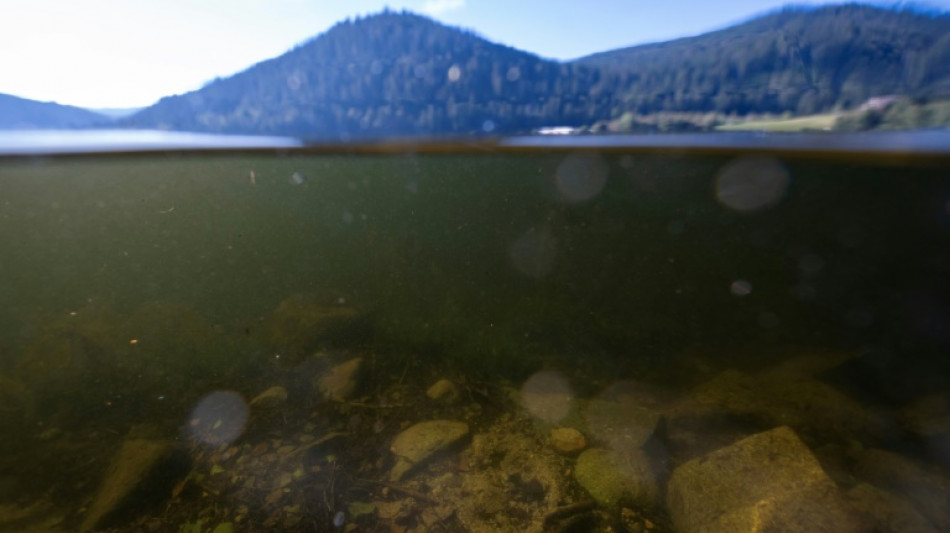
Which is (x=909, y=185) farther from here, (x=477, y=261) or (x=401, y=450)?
(x=401, y=450)

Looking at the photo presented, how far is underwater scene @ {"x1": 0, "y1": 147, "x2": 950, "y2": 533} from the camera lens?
3.49m

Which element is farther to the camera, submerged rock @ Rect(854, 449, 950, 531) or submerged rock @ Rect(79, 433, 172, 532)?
submerged rock @ Rect(79, 433, 172, 532)

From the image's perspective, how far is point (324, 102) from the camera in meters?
17.0

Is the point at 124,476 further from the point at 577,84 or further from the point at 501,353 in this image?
the point at 577,84

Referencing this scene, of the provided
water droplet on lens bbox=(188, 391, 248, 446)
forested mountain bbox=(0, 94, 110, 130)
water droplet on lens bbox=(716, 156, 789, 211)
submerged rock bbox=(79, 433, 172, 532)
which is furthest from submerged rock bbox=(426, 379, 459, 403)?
water droplet on lens bbox=(716, 156, 789, 211)

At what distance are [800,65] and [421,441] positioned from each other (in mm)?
9191

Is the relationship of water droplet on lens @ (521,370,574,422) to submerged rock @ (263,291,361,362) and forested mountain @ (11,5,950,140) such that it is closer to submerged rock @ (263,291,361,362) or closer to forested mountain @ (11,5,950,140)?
submerged rock @ (263,291,361,362)

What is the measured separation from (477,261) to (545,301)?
5594 mm

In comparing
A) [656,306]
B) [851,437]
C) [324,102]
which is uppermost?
[324,102]

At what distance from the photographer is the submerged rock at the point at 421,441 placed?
3884 millimetres

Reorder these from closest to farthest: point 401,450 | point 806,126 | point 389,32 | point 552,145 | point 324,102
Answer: point 401,450
point 806,126
point 552,145
point 324,102
point 389,32

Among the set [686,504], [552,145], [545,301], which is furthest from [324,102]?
[686,504]

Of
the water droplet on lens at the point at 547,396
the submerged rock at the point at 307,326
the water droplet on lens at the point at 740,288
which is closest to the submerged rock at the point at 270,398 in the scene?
the submerged rock at the point at 307,326

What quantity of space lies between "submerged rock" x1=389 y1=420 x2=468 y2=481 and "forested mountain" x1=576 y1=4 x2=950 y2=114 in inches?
314
